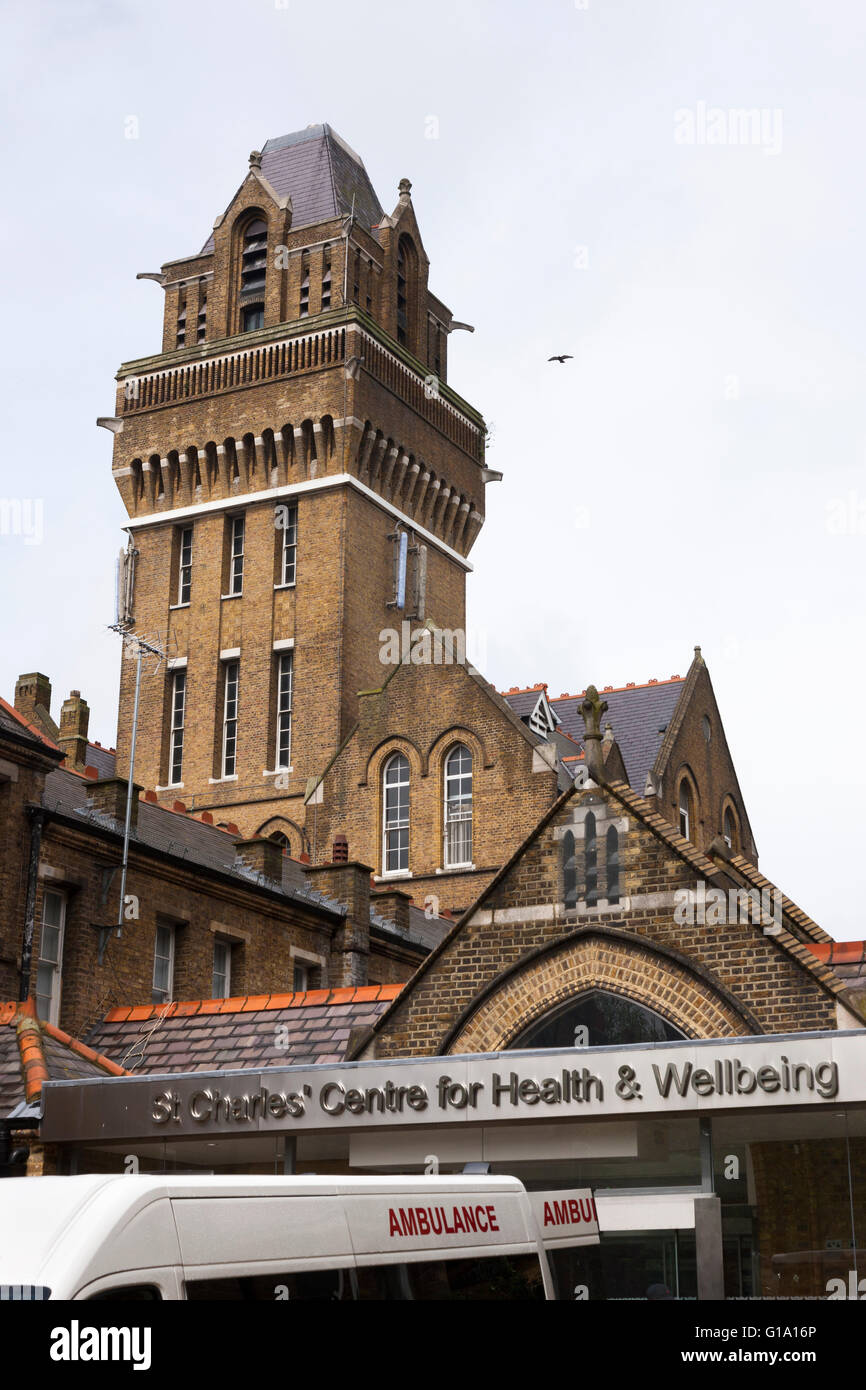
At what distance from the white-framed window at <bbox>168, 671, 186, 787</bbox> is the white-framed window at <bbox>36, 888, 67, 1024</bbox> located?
2362cm

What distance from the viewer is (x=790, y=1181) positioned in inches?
574

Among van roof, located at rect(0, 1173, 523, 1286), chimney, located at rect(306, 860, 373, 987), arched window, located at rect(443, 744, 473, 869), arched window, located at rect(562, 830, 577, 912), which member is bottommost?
van roof, located at rect(0, 1173, 523, 1286)

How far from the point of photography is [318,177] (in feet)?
183

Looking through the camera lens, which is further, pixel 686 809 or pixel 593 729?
pixel 686 809

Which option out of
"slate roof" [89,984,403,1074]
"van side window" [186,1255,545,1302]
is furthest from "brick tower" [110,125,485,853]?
"van side window" [186,1255,545,1302]

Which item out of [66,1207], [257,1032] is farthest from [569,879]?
[66,1207]

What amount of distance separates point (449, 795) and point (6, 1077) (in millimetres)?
25847

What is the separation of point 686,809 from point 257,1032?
30.0m

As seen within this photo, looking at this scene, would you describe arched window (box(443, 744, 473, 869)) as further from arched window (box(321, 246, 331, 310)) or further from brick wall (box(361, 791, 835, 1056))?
brick wall (box(361, 791, 835, 1056))

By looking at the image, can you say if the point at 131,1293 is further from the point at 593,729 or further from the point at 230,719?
the point at 230,719

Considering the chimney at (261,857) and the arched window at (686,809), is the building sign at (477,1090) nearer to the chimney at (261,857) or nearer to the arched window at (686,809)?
the chimney at (261,857)

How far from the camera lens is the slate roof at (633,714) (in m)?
46.0

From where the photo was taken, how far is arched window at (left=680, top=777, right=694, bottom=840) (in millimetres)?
46562

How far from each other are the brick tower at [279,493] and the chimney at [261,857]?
13.8m
